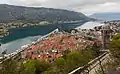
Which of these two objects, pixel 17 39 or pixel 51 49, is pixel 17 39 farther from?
pixel 51 49

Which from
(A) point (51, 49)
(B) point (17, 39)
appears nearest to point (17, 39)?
(B) point (17, 39)

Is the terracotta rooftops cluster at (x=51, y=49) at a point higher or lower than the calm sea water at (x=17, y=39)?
higher

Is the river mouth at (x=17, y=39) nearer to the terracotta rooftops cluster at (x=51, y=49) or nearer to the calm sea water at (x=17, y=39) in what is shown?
the calm sea water at (x=17, y=39)

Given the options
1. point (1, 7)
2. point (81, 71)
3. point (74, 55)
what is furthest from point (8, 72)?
point (1, 7)

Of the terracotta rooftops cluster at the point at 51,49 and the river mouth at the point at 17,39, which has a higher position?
the terracotta rooftops cluster at the point at 51,49

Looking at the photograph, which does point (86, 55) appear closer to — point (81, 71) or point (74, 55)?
point (74, 55)

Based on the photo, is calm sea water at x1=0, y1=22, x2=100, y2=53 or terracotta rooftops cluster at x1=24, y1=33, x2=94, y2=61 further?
calm sea water at x1=0, y1=22, x2=100, y2=53

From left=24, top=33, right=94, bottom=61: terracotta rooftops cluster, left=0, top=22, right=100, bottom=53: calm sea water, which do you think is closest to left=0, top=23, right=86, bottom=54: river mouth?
left=0, top=22, right=100, bottom=53: calm sea water

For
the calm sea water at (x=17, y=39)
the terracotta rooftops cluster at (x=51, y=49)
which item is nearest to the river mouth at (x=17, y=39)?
the calm sea water at (x=17, y=39)

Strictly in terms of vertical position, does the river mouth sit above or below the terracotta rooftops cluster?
below

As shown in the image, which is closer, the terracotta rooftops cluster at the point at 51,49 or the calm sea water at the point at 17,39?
the terracotta rooftops cluster at the point at 51,49

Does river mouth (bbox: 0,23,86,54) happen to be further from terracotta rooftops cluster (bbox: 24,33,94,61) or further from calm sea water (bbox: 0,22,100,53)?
terracotta rooftops cluster (bbox: 24,33,94,61)
